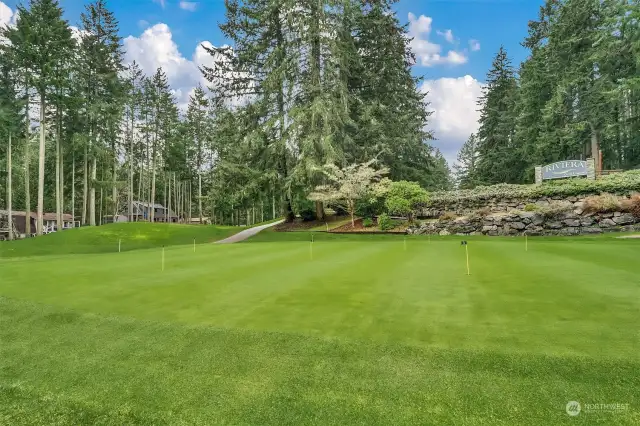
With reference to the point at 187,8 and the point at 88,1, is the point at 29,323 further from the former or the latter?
the point at 88,1

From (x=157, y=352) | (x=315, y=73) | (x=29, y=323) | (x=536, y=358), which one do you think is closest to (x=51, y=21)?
(x=315, y=73)

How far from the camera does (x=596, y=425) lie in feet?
7.25

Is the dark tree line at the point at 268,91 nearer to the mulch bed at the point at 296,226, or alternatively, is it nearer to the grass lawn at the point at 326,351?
the mulch bed at the point at 296,226

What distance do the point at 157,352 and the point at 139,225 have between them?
22.9 m

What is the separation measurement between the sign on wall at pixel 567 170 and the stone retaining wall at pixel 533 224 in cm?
359

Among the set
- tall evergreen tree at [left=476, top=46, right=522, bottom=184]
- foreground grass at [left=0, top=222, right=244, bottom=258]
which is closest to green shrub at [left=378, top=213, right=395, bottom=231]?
foreground grass at [left=0, top=222, right=244, bottom=258]

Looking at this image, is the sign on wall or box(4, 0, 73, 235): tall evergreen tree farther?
box(4, 0, 73, 235): tall evergreen tree

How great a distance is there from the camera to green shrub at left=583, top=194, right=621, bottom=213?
16609 mm

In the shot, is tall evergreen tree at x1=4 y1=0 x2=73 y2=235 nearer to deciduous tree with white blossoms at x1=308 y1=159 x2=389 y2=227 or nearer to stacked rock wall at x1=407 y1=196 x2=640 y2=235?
deciduous tree with white blossoms at x1=308 y1=159 x2=389 y2=227

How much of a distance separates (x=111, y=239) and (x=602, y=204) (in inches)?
991

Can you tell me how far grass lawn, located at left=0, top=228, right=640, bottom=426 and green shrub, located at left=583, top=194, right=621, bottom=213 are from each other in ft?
44.5

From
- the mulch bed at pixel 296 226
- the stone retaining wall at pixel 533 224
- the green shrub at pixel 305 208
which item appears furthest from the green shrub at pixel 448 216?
the green shrub at pixel 305 208

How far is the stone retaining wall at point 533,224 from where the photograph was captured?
54.4 feet

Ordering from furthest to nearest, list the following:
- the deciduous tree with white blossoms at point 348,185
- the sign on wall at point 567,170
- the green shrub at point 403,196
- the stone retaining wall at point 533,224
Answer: the deciduous tree with white blossoms at point 348,185, the green shrub at point 403,196, the sign on wall at point 567,170, the stone retaining wall at point 533,224
